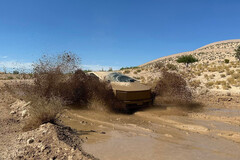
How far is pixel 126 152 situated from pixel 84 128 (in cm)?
203

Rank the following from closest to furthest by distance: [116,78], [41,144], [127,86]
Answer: [41,144] < [127,86] < [116,78]

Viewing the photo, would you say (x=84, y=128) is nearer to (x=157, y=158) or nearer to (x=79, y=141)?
(x=79, y=141)

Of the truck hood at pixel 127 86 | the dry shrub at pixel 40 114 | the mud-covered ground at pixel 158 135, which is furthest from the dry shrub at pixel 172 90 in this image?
the dry shrub at pixel 40 114

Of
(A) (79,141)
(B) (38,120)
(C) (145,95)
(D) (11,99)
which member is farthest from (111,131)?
(D) (11,99)

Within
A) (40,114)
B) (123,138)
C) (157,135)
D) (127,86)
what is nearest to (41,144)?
(40,114)

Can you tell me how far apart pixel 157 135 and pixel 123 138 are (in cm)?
98

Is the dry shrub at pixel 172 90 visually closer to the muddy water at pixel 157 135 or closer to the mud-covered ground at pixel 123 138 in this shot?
the muddy water at pixel 157 135

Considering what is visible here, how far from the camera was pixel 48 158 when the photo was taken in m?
3.53

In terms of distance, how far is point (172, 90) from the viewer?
10578mm

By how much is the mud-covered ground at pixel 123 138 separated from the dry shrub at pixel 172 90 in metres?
2.54

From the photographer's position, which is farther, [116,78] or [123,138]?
[116,78]

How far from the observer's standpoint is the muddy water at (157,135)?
4.12 meters

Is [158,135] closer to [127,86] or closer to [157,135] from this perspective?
[157,135]

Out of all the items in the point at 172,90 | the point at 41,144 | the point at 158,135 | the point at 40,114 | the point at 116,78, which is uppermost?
the point at 116,78
